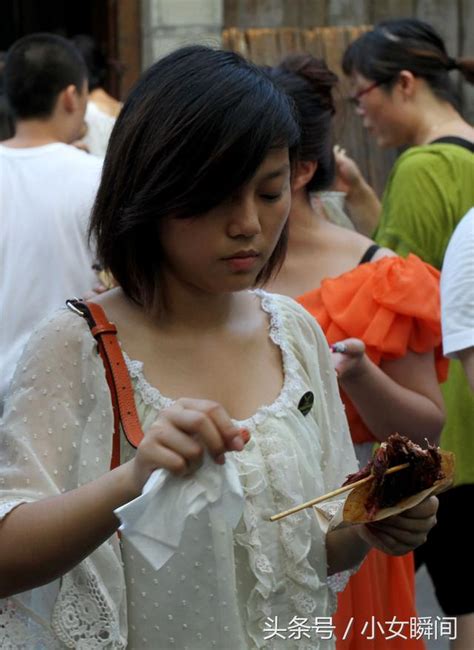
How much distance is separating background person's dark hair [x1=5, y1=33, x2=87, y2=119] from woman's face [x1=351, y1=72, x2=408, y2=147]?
1273 millimetres

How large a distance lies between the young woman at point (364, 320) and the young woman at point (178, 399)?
75 centimetres

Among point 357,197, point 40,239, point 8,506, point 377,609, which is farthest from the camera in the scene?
point 357,197

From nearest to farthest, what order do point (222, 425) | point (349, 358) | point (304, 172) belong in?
1. point (222, 425)
2. point (349, 358)
3. point (304, 172)

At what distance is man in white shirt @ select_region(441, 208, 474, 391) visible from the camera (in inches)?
122

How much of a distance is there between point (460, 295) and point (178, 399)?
1.00 metres

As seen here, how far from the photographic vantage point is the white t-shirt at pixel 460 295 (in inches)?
122

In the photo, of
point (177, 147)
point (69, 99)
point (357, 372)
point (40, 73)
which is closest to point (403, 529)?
point (177, 147)

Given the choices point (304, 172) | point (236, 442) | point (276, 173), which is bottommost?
point (304, 172)

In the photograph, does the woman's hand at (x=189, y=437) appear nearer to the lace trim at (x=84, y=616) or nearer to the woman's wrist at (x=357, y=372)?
the lace trim at (x=84, y=616)

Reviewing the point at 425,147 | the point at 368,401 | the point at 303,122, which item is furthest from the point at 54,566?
the point at 425,147

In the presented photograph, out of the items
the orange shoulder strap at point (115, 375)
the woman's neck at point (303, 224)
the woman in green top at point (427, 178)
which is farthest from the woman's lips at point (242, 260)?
the woman in green top at point (427, 178)

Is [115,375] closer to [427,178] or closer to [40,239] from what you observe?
[427,178]

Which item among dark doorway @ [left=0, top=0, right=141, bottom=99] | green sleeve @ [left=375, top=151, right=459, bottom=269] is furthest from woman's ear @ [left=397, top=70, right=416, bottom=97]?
dark doorway @ [left=0, top=0, right=141, bottom=99]

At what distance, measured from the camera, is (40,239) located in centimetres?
503
